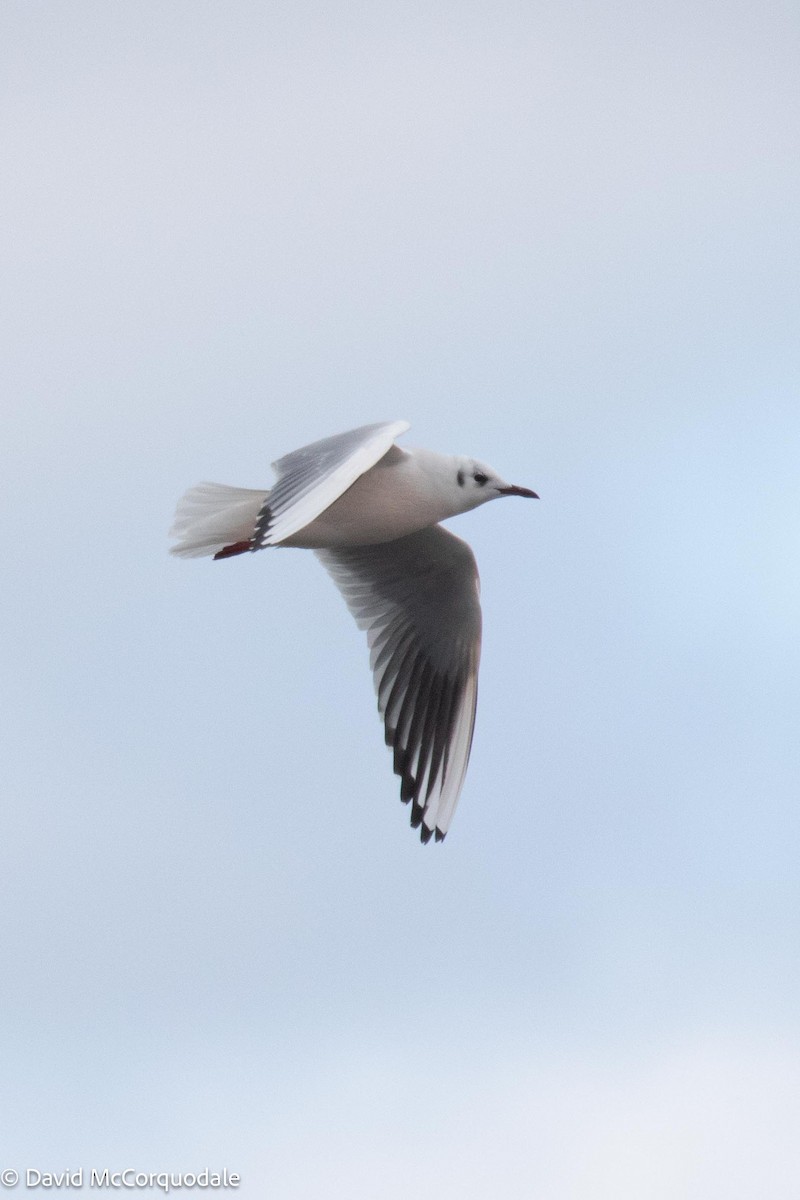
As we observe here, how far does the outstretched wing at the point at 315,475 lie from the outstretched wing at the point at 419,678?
1.24 m

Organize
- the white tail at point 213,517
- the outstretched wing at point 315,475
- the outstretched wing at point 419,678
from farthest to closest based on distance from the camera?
the outstretched wing at point 419,678
the white tail at point 213,517
the outstretched wing at point 315,475

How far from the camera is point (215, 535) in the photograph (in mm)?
7523

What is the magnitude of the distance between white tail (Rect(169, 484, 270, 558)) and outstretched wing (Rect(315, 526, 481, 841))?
0.72 metres

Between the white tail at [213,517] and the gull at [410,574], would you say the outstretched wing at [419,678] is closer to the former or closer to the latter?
the gull at [410,574]

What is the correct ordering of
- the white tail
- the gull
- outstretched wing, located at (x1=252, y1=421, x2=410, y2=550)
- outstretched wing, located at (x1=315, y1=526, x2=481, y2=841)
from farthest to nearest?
1. outstretched wing, located at (x1=315, y1=526, x2=481, y2=841)
2. the white tail
3. the gull
4. outstretched wing, located at (x1=252, y1=421, x2=410, y2=550)

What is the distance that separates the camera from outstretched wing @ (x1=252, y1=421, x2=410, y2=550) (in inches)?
233

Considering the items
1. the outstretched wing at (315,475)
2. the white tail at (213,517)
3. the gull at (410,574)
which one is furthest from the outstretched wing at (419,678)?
the outstretched wing at (315,475)

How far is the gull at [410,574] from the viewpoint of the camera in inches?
282

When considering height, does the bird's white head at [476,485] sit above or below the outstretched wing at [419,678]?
above

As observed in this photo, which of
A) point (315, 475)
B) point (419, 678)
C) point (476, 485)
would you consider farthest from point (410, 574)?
point (315, 475)

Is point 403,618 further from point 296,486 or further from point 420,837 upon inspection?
point 296,486

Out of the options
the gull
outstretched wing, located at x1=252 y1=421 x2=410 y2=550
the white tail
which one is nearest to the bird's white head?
the gull

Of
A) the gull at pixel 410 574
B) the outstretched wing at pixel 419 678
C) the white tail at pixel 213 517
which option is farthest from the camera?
the outstretched wing at pixel 419 678

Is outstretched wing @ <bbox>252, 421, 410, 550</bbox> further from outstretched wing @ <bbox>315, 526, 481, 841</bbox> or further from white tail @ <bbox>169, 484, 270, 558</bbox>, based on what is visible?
outstretched wing @ <bbox>315, 526, 481, 841</bbox>
